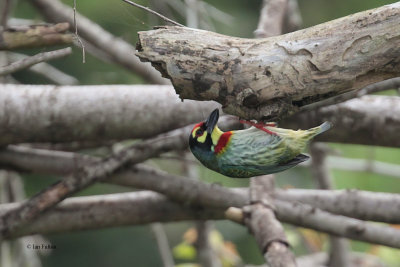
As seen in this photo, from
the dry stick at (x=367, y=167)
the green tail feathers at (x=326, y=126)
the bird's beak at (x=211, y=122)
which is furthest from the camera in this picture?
the dry stick at (x=367, y=167)

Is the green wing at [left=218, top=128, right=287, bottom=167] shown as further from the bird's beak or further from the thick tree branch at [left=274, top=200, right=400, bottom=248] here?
the thick tree branch at [left=274, top=200, right=400, bottom=248]

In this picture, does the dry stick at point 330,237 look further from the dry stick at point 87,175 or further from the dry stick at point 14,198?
the dry stick at point 14,198

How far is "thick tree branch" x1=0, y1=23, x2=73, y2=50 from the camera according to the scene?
3061mm

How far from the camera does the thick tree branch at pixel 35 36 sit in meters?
3.06

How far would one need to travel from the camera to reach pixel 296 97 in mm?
2383

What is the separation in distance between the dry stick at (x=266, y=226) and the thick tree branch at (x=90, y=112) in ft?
1.87

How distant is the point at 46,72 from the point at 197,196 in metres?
2.09

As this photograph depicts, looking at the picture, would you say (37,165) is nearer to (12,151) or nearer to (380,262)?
(12,151)

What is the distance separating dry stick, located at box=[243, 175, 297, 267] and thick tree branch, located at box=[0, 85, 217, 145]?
22.4 inches

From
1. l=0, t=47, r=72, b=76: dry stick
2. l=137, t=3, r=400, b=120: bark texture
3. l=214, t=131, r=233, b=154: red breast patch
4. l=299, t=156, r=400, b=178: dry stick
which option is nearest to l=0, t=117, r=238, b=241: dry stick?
l=214, t=131, r=233, b=154: red breast patch

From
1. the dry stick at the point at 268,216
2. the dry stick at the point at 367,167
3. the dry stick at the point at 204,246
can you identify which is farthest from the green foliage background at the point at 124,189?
the dry stick at the point at 268,216

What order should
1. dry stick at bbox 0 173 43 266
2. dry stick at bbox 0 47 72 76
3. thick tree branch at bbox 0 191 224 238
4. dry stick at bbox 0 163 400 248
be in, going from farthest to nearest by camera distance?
1. dry stick at bbox 0 173 43 266
2. thick tree branch at bbox 0 191 224 238
3. dry stick at bbox 0 163 400 248
4. dry stick at bbox 0 47 72 76

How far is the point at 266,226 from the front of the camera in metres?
3.36

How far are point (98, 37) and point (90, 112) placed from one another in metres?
1.19
